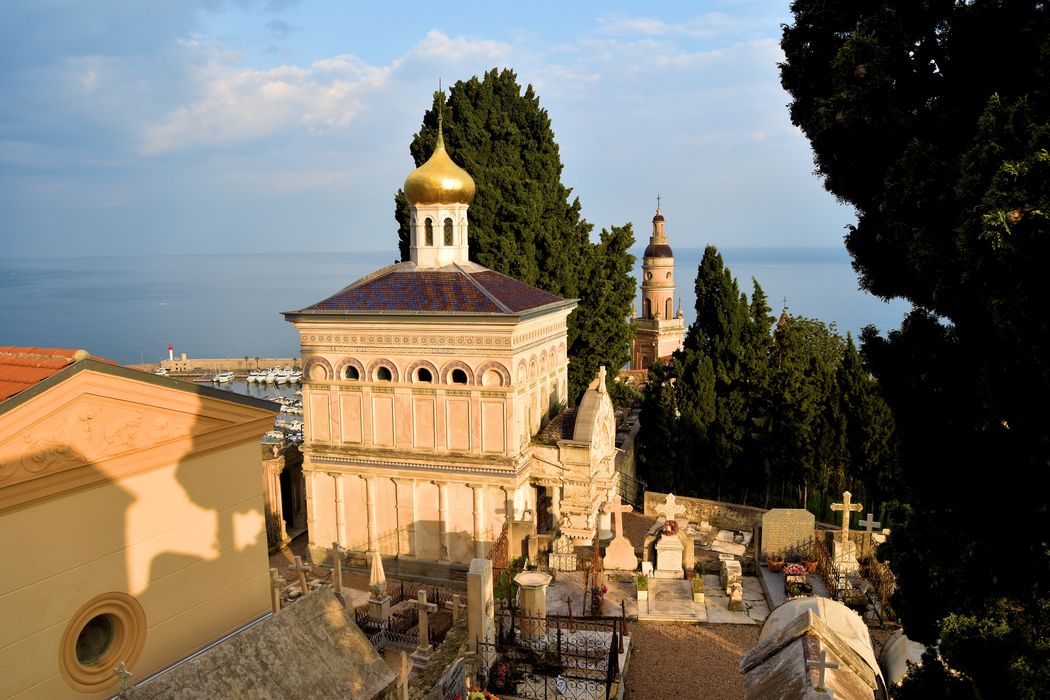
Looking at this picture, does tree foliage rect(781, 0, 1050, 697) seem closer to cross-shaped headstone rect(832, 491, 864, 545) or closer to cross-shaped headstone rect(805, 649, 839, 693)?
cross-shaped headstone rect(805, 649, 839, 693)

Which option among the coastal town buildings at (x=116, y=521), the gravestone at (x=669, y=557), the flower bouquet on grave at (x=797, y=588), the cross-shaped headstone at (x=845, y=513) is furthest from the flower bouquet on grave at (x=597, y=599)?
the coastal town buildings at (x=116, y=521)

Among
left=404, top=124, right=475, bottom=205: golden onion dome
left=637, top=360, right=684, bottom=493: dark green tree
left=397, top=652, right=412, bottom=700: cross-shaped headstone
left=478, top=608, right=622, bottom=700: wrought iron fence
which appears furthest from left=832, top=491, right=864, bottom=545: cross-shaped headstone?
left=404, top=124, right=475, bottom=205: golden onion dome

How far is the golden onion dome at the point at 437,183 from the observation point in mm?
22453

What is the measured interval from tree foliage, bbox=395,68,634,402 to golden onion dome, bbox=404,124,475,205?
5571 mm

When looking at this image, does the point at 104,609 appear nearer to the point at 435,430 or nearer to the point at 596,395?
the point at 435,430

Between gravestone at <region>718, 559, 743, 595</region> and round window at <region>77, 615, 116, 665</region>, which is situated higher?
round window at <region>77, 615, 116, 665</region>

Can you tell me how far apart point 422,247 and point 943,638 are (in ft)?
58.5

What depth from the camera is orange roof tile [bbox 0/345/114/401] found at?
8133 millimetres

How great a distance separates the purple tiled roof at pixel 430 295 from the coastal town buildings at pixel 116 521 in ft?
32.0

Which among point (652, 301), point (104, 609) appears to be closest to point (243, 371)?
point (652, 301)

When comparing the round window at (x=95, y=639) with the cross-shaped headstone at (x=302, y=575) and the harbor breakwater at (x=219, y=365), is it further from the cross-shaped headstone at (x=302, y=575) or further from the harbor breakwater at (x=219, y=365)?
the harbor breakwater at (x=219, y=365)

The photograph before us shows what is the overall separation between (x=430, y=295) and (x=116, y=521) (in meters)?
12.4

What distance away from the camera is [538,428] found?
2144 centimetres

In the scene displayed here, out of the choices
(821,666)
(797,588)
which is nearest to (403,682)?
(821,666)
